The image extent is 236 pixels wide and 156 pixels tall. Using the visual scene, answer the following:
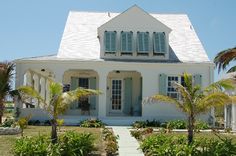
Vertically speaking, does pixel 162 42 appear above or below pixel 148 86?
above

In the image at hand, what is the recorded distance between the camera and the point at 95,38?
30500 mm

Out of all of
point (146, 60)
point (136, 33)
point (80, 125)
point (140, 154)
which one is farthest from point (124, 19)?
point (140, 154)

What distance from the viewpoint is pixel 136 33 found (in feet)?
94.6

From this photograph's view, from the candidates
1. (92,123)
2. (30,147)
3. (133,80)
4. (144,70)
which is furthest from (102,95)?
(30,147)

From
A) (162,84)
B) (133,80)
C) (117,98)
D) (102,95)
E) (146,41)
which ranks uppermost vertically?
(146,41)

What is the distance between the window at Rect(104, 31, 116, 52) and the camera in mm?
28109

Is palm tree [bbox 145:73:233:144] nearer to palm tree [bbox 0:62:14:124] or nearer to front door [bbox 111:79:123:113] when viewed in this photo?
palm tree [bbox 0:62:14:124]

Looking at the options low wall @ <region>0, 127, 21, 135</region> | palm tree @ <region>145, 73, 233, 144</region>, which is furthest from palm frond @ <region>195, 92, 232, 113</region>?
low wall @ <region>0, 127, 21, 135</region>

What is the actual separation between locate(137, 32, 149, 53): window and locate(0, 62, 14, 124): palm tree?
8.70 m

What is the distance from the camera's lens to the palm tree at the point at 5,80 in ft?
79.9

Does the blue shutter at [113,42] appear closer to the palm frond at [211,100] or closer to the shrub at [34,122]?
the shrub at [34,122]

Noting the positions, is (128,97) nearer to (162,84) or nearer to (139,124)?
(162,84)

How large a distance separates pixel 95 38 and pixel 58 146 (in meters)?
18.2

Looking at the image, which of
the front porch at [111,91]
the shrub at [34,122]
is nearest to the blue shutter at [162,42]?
the front porch at [111,91]
